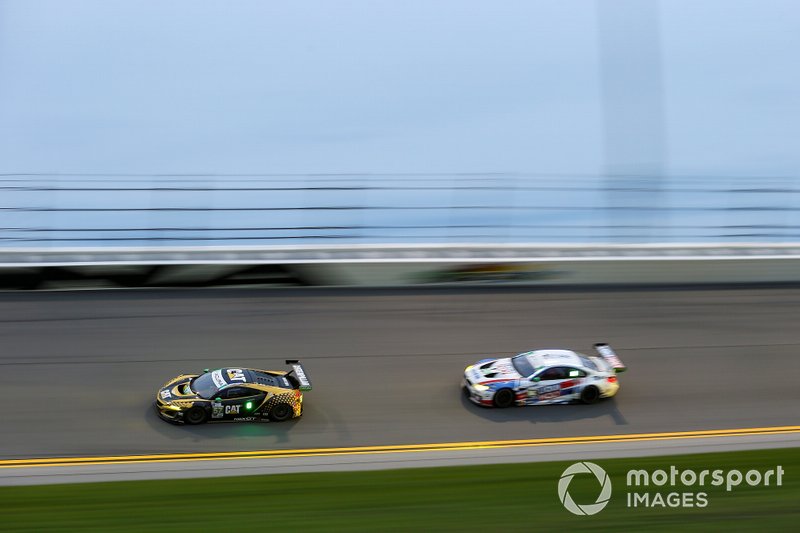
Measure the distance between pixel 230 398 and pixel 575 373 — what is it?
485 centimetres

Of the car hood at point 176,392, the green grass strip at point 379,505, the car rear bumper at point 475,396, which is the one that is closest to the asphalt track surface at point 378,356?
the car rear bumper at point 475,396

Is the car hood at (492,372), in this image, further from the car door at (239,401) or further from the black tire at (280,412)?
the car door at (239,401)

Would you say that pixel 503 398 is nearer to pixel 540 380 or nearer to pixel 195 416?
pixel 540 380

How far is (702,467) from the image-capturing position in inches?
388

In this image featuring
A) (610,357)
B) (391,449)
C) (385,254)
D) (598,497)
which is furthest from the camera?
(385,254)

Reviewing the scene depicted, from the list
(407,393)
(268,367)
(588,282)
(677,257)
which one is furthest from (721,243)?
(268,367)

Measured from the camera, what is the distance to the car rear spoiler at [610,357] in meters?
12.6

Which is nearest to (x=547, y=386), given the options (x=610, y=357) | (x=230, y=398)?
(x=610, y=357)

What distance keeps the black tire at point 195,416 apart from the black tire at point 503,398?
3.95 metres

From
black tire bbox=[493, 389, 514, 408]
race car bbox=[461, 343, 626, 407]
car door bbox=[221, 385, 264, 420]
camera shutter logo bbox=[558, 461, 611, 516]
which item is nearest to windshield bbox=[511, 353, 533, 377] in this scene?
race car bbox=[461, 343, 626, 407]

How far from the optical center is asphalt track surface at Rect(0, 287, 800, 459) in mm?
11438

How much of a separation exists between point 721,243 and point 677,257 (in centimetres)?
112

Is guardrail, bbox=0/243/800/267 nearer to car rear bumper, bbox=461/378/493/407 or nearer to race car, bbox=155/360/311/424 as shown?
car rear bumper, bbox=461/378/493/407

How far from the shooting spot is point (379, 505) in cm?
850
